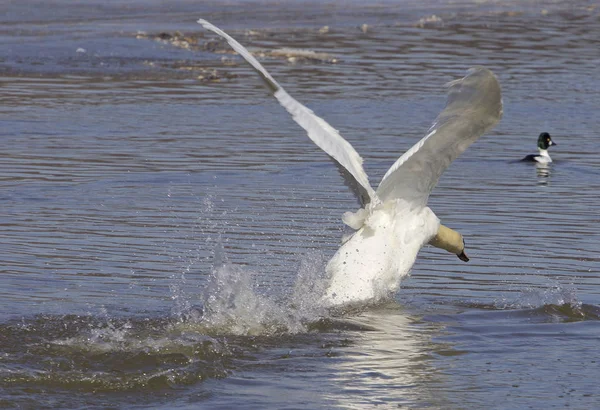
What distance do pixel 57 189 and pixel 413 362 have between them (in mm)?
5180

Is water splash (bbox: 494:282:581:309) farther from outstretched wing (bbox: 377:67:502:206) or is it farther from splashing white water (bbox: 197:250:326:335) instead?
splashing white water (bbox: 197:250:326:335)

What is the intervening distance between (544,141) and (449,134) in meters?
7.15

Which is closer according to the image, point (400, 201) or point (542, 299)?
point (400, 201)

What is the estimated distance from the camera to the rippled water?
6254 mm

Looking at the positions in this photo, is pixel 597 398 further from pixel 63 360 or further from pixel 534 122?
pixel 534 122

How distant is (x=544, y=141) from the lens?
13.7 m

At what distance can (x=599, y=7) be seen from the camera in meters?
36.2

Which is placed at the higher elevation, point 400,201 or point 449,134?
point 449,134

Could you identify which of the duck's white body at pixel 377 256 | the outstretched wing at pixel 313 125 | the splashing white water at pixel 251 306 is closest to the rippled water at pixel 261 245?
the splashing white water at pixel 251 306

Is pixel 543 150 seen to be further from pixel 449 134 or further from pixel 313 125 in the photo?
pixel 313 125

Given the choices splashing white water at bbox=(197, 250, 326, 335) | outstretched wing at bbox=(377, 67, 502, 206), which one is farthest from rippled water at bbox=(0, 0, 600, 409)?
outstretched wing at bbox=(377, 67, 502, 206)

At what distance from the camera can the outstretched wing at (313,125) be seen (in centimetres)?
604

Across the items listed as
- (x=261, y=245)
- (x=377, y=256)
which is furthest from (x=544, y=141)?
(x=377, y=256)

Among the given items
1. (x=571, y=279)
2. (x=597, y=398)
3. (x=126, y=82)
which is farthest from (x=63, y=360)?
(x=126, y=82)
